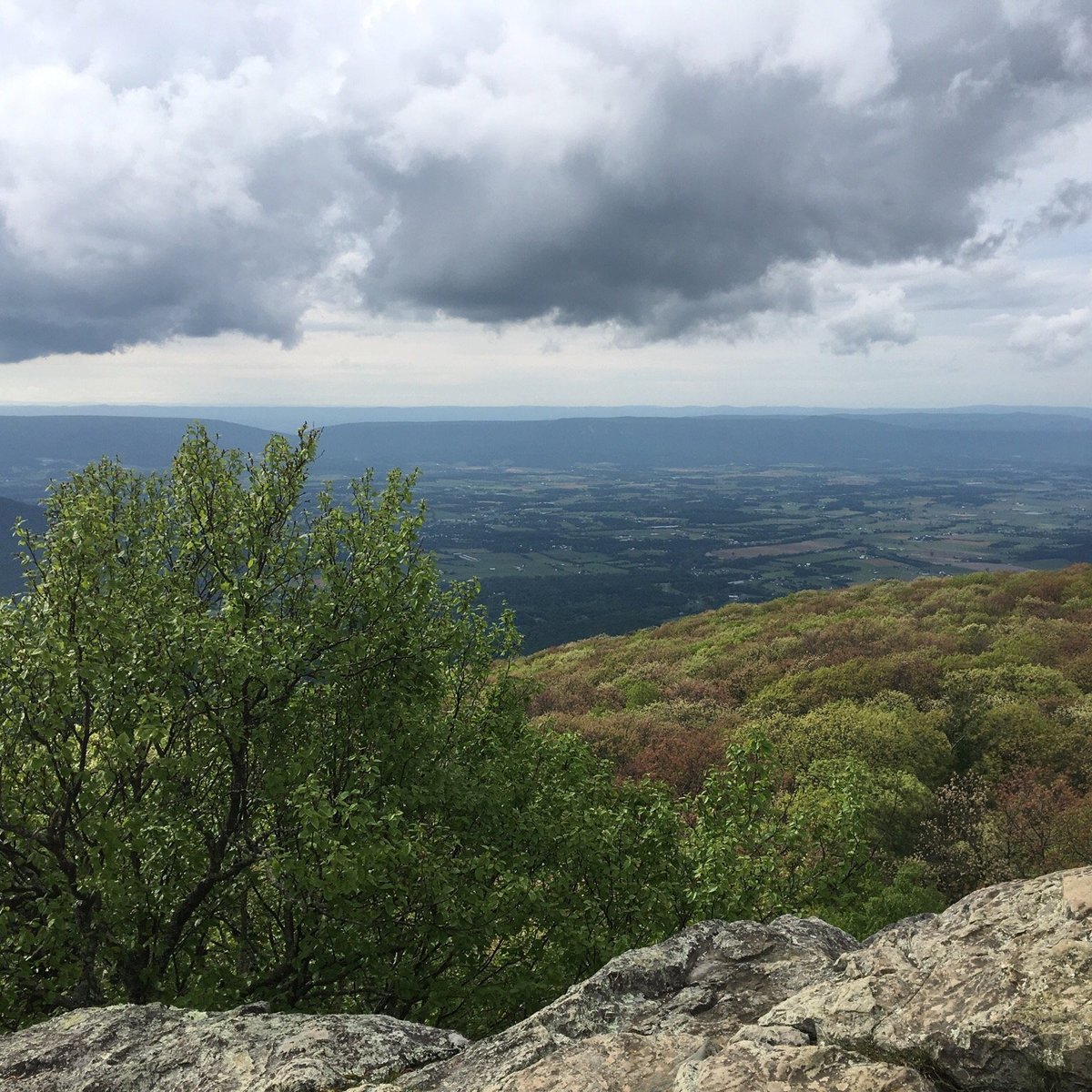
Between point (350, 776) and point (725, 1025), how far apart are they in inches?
263

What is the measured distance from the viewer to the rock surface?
7023 millimetres

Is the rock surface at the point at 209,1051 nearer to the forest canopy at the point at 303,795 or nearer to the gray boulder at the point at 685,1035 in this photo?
the gray boulder at the point at 685,1035

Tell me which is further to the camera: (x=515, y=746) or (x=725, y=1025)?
(x=515, y=746)

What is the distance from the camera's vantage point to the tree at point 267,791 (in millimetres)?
10141

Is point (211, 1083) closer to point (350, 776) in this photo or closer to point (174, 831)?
point (174, 831)

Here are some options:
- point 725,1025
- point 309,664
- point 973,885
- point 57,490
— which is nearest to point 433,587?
point 309,664

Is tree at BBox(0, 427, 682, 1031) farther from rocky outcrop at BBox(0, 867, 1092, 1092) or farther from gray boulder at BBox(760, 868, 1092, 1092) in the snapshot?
gray boulder at BBox(760, 868, 1092, 1092)

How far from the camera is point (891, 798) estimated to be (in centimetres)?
2369

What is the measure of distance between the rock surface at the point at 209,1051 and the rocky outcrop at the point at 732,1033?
0.02 meters

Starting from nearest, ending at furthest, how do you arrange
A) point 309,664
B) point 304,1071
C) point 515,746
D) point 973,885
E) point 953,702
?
1. point 304,1071
2. point 309,664
3. point 515,746
4. point 973,885
5. point 953,702

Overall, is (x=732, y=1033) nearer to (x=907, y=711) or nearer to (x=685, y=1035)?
(x=685, y=1035)

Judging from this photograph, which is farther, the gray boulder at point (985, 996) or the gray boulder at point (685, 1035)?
the gray boulder at point (685, 1035)

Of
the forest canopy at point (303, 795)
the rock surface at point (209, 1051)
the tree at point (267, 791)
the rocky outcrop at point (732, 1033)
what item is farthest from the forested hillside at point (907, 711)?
the rock surface at point (209, 1051)

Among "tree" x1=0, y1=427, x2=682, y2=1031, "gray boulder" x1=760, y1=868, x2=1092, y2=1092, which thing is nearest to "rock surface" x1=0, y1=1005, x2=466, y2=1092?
"tree" x1=0, y1=427, x2=682, y2=1031
